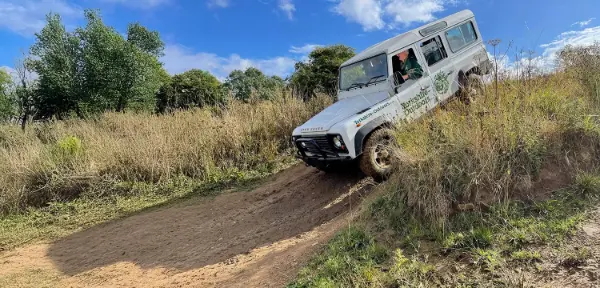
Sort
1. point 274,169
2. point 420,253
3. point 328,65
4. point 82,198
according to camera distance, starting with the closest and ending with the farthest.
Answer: point 420,253 → point 82,198 → point 274,169 → point 328,65

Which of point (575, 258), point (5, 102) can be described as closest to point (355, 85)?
point (575, 258)

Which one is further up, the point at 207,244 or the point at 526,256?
the point at 526,256

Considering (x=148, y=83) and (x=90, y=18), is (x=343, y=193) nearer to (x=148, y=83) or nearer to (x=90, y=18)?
(x=148, y=83)

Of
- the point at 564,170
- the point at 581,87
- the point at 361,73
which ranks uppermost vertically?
the point at 361,73

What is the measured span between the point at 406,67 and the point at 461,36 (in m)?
1.89

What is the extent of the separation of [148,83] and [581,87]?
22.3 m

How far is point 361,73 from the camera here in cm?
612

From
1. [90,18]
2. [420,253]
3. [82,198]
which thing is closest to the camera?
[420,253]

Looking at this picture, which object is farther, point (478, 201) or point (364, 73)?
point (364, 73)

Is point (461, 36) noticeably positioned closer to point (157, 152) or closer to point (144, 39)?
point (157, 152)

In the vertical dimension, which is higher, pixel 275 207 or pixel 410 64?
pixel 410 64

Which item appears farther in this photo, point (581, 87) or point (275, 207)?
point (275, 207)

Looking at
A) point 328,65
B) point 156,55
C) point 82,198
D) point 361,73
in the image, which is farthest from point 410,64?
point 156,55

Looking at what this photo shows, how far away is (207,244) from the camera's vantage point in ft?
15.6
